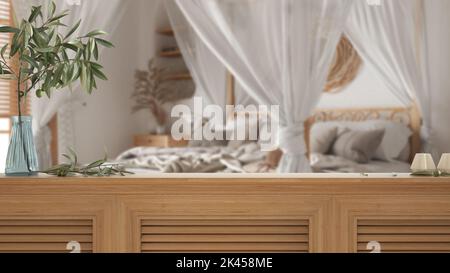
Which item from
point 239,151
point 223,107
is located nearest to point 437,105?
point 239,151

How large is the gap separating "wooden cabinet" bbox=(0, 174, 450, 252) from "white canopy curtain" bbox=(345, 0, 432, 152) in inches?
90.6

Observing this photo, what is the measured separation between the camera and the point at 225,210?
216cm

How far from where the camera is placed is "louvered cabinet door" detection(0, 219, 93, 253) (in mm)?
2211

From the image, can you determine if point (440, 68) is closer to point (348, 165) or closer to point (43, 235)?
point (348, 165)

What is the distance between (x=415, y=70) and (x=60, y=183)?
307cm

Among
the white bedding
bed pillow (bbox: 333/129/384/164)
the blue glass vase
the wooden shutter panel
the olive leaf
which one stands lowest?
the white bedding

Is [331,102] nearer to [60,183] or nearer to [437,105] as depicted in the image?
[437,105]

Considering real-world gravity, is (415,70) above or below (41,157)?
above

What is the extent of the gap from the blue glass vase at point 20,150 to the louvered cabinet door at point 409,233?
4.51 ft

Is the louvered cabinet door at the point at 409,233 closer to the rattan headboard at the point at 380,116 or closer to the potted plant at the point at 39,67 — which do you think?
the potted plant at the point at 39,67

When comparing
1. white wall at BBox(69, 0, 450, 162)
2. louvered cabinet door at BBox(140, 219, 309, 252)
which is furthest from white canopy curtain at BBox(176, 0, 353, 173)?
louvered cabinet door at BBox(140, 219, 309, 252)

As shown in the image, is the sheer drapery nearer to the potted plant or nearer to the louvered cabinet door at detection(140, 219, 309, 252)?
the potted plant

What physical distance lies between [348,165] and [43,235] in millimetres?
3107

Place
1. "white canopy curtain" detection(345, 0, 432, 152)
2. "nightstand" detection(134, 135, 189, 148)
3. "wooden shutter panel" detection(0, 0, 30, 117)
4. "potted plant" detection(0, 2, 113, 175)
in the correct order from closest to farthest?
"potted plant" detection(0, 2, 113, 175) < "white canopy curtain" detection(345, 0, 432, 152) < "wooden shutter panel" detection(0, 0, 30, 117) < "nightstand" detection(134, 135, 189, 148)
